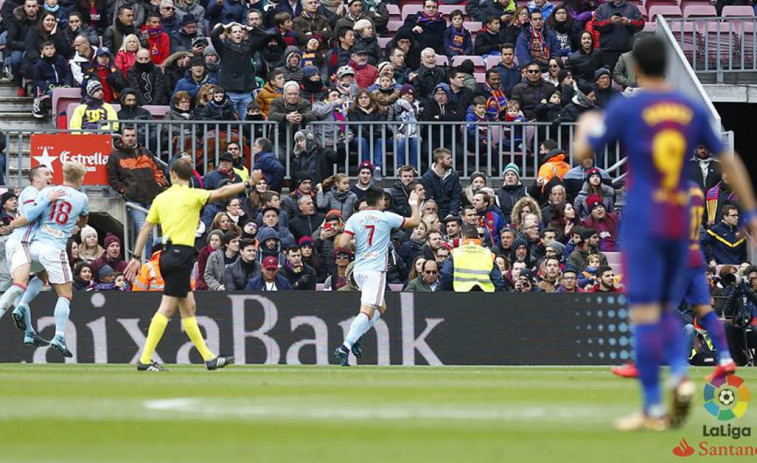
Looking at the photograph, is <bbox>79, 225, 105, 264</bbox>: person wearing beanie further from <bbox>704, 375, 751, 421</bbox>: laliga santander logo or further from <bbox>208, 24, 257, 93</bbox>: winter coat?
<bbox>704, 375, 751, 421</bbox>: laliga santander logo

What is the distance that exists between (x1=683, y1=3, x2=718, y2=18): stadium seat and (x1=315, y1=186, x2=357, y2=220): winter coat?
935 centimetres

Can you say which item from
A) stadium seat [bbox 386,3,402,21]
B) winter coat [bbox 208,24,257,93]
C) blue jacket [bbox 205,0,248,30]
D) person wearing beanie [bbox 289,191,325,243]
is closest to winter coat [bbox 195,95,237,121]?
winter coat [bbox 208,24,257,93]

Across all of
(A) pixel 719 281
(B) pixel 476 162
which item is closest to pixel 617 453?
(A) pixel 719 281

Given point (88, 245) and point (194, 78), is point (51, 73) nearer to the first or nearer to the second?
point (194, 78)

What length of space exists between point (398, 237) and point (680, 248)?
564 inches

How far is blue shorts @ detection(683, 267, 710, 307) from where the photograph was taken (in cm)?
1302

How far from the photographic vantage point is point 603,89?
2527 centimetres

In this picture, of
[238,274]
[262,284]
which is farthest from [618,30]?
[238,274]

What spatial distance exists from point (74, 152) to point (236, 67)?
10.4ft

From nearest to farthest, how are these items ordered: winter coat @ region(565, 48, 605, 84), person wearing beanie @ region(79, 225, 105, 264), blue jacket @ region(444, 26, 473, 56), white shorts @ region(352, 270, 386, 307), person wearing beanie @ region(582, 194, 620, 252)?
white shorts @ region(352, 270, 386, 307)
person wearing beanie @ region(79, 225, 105, 264)
person wearing beanie @ region(582, 194, 620, 252)
winter coat @ region(565, 48, 605, 84)
blue jacket @ region(444, 26, 473, 56)

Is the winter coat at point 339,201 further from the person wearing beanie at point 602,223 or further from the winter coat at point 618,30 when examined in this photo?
the winter coat at point 618,30

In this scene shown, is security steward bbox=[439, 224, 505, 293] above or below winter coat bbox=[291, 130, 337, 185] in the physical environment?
below

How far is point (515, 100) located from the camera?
24938 millimetres

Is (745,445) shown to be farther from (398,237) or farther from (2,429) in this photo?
(398,237)
